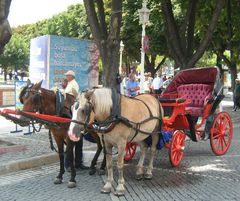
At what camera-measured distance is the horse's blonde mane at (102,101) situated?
654 cm

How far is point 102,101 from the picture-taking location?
259 inches

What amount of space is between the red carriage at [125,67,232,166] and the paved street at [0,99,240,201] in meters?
0.49

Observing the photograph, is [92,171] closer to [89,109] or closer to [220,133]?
[89,109]

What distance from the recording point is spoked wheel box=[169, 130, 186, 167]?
8.59 metres

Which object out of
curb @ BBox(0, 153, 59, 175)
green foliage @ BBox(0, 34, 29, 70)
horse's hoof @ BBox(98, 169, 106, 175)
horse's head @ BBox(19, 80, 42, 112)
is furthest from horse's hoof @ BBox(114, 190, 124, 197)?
green foliage @ BBox(0, 34, 29, 70)

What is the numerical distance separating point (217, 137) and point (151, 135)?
2.71 meters

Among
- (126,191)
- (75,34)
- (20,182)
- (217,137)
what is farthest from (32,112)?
(75,34)

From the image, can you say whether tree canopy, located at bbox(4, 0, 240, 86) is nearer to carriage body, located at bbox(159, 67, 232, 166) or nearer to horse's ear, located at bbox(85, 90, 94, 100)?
carriage body, located at bbox(159, 67, 232, 166)

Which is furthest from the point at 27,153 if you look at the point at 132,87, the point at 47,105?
the point at 132,87

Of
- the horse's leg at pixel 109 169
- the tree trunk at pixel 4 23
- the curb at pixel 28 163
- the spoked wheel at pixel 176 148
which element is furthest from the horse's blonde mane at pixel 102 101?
the tree trunk at pixel 4 23

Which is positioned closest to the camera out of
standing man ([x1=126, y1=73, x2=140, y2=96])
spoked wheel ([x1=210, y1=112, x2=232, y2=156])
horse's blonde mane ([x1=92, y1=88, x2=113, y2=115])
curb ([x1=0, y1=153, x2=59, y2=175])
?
horse's blonde mane ([x1=92, y1=88, x2=113, y2=115])

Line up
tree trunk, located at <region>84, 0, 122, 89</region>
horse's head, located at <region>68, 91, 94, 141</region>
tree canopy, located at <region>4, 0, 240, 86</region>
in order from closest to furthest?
horse's head, located at <region>68, 91, 94, 141</region>, tree trunk, located at <region>84, 0, 122, 89</region>, tree canopy, located at <region>4, 0, 240, 86</region>

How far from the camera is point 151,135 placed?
26.5ft

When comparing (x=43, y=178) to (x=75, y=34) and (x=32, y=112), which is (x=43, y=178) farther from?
(x=75, y=34)
